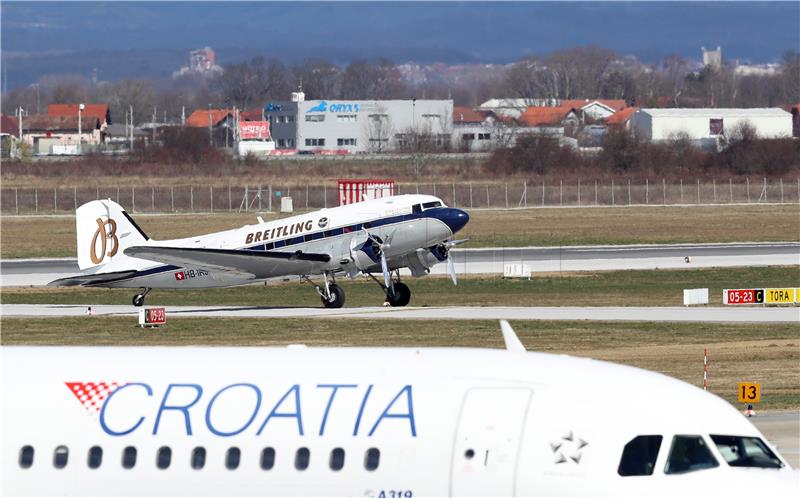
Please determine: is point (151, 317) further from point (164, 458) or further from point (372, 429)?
point (372, 429)

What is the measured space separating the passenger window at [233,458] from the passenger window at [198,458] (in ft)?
0.86

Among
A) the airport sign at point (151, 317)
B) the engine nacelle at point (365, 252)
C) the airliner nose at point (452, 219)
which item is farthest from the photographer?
the engine nacelle at point (365, 252)

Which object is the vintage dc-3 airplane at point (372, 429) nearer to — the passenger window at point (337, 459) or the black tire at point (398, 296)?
the passenger window at point (337, 459)

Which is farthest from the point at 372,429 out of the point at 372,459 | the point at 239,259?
the point at 239,259

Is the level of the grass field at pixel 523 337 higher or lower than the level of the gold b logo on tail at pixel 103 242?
lower

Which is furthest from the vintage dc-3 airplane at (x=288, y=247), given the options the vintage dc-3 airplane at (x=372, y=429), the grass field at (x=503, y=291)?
the vintage dc-3 airplane at (x=372, y=429)

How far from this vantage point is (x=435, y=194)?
122 meters

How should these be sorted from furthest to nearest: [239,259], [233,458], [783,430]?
[239,259] < [783,430] < [233,458]

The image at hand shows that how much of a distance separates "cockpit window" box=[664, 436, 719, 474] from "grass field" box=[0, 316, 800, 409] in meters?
24.2

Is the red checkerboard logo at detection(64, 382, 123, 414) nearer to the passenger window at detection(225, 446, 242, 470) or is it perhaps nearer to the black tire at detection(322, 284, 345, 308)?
the passenger window at detection(225, 446, 242, 470)

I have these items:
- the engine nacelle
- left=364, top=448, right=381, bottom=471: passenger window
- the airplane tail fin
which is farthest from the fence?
left=364, top=448, right=381, bottom=471: passenger window

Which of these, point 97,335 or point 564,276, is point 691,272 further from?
point 97,335

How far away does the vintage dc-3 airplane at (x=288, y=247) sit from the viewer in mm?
54875

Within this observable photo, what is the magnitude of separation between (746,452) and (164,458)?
6.21 m
